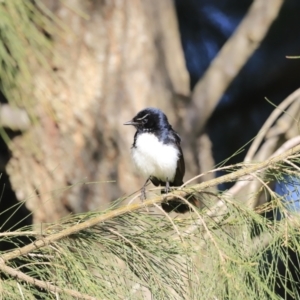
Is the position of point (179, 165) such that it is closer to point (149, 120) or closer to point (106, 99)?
point (149, 120)

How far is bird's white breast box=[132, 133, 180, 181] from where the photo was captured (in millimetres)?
2523

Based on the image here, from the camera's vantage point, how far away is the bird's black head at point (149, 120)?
101 inches

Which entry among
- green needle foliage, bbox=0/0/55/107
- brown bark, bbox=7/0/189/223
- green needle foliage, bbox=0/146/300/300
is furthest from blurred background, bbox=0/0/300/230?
green needle foliage, bbox=0/0/55/107

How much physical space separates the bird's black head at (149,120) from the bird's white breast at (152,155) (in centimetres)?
3

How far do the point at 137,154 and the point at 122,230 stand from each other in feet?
3.58

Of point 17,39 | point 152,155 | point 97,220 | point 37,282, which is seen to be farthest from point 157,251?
point 152,155

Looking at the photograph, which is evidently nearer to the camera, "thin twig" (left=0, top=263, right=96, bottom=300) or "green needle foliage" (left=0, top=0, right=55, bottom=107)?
"green needle foliage" (left=0, top=0, right=55, bottom=107)

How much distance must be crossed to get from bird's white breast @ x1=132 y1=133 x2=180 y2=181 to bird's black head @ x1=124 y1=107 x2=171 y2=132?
29 mm

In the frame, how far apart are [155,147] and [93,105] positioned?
0.34 meters

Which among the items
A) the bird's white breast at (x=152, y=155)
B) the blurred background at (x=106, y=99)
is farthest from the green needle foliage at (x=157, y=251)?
the blurred background at (x=106, y=99)

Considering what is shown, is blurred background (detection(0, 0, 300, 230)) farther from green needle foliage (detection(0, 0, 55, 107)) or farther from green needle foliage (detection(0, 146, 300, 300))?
green needle foliage (detection(0, 0, 55, 107))

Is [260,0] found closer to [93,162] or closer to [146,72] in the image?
[146,72]

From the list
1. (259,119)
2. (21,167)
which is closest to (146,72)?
(21,167)

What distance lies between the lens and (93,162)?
8.99 feet
